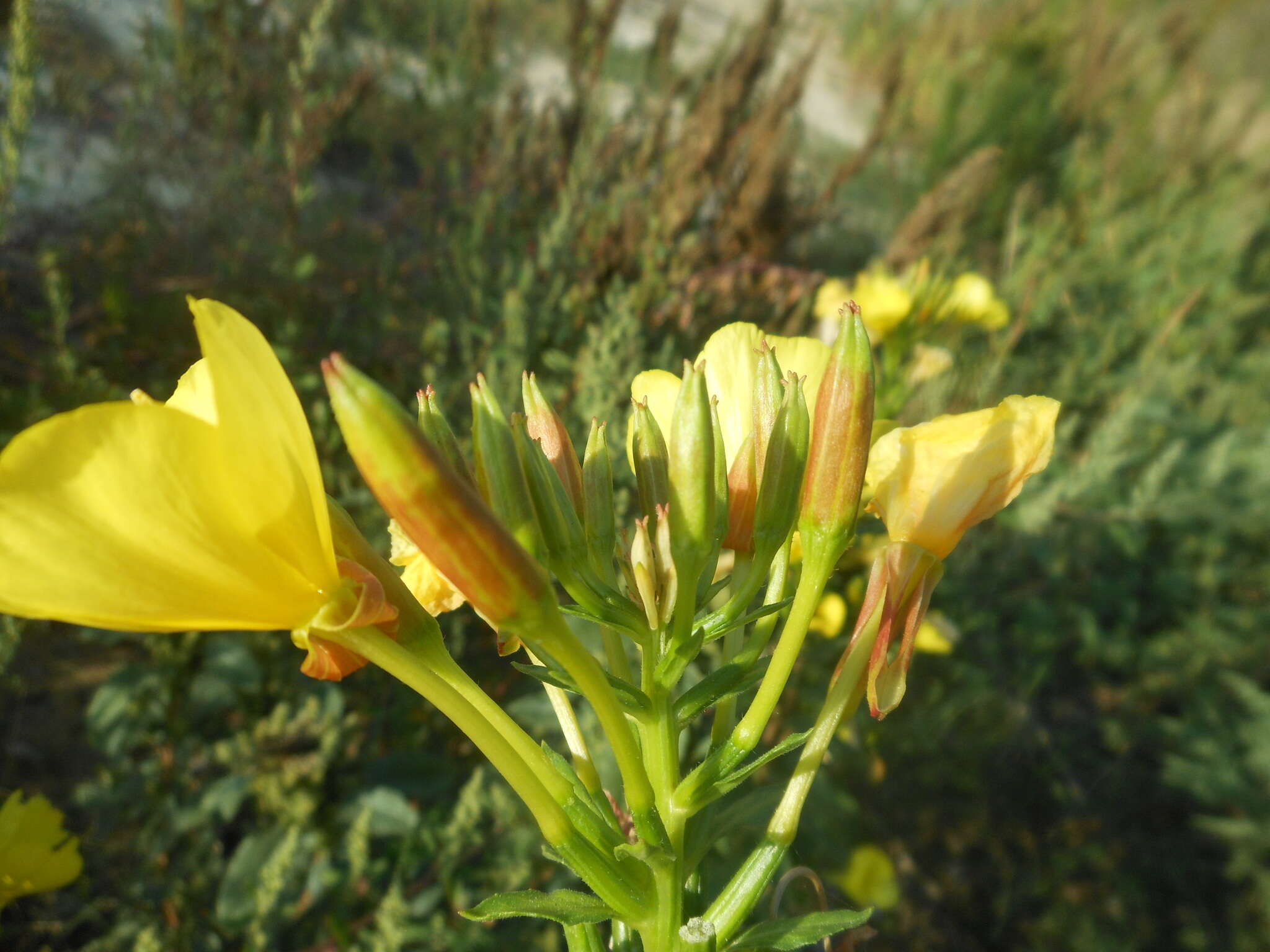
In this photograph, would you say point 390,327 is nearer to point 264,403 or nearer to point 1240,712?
point 264,403

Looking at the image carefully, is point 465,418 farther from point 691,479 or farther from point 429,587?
point 691,479

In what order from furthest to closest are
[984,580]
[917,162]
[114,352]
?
[917,162], [984,580], [114,352]

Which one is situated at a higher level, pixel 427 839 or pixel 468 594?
pixel 468 594

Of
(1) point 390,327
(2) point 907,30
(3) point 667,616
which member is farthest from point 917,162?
(3) point 667,616

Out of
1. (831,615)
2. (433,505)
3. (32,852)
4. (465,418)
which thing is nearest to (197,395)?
(433,505)

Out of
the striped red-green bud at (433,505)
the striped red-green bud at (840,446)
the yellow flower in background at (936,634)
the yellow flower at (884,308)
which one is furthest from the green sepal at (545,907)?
the yellow flower at (884,308)

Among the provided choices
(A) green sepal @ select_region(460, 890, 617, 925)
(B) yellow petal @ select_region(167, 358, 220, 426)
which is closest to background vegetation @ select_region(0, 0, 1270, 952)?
(A) green sepal @ select_region(460, 890, 617, 925)

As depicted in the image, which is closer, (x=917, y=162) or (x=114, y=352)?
(x=114, y=352)
